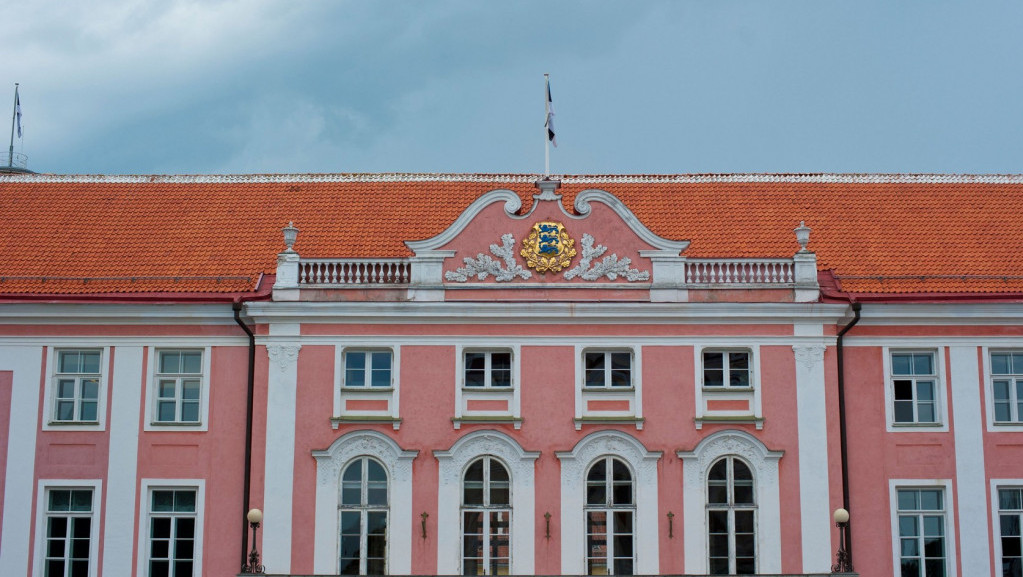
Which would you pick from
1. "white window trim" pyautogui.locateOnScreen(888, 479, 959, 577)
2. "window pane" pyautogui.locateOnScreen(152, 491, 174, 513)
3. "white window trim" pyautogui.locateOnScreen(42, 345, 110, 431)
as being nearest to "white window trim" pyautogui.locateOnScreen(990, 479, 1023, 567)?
"white window trim" pyautogui.locateOnScreen(888, 479, 959, 577)

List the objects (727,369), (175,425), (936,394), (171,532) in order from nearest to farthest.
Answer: (171,532), (727,369), (175,425), (936,394)

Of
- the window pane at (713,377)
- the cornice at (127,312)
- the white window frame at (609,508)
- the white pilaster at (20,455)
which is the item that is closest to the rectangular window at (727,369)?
the window pane at (713,377)

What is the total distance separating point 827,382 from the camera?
2645 centimetres

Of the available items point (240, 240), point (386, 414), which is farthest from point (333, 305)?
point (240, 240)

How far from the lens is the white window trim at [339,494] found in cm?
2566

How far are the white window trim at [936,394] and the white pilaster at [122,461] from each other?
598 inches

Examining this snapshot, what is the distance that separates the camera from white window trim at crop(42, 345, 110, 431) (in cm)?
2672

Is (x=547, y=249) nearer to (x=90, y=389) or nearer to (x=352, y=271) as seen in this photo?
(x=352, y=271)

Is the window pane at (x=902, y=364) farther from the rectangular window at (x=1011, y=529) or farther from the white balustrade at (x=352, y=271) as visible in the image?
the white balustrade at (x=352, y=271)

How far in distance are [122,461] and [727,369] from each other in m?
12.3

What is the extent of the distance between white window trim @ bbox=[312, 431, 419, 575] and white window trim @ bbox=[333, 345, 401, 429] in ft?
1.54

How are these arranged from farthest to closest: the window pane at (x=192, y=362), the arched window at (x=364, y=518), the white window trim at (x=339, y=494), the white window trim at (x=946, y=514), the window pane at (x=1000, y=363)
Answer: the window pane at (x=192, y=362) → the window pane at (x=1000, y=363) → the white window trim at (x=946, y=514) → the arched window at (x=364, y=518) → the white window trim at (x=339, y=494)

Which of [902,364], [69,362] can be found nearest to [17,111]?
[69,362]

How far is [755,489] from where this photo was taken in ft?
85.1
